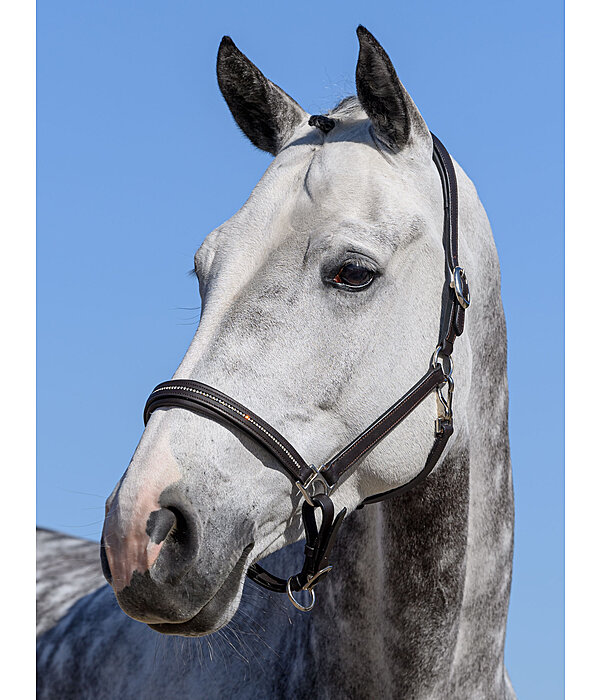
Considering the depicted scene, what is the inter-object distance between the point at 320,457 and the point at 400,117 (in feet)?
3.58

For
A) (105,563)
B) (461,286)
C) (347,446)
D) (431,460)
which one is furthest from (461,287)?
(105,563)

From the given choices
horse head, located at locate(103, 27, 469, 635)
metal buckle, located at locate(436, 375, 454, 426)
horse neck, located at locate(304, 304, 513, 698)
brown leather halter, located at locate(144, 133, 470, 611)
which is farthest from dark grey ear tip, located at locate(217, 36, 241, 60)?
metal buckle, located at locate(436, 375, 454, 426)

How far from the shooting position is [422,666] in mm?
2738

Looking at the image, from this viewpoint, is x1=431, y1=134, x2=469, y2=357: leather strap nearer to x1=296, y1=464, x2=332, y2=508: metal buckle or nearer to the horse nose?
x1=296, y1=464, x2=332, y2=508: metal buckle

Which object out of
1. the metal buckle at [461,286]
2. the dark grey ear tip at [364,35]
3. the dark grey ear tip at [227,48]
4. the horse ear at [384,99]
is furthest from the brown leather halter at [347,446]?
the dark grey ear tip at [227,48]

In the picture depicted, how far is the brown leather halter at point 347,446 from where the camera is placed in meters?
2.25

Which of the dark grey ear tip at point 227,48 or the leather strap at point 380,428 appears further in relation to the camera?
the dark grey ear tip at point 227,48

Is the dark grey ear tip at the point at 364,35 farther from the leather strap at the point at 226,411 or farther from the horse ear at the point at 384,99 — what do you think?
the leather strap at the point at 226,411

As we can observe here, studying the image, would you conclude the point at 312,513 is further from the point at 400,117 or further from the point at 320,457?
the point at 400,117

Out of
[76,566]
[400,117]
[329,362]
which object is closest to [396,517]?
[329,362]

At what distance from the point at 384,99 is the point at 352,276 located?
0.62 meters

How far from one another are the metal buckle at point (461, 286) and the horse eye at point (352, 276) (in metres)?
0.36

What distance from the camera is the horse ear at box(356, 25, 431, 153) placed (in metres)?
2.62

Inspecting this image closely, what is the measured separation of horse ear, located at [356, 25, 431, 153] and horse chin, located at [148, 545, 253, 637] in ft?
4.54
